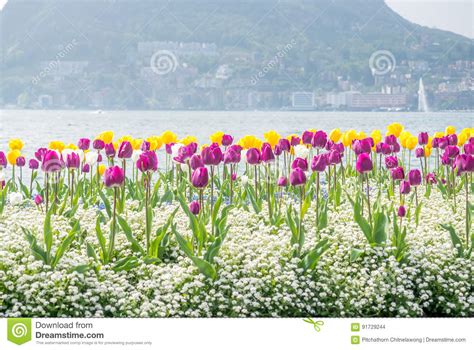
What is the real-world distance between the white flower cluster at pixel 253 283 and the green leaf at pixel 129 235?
0.16ft

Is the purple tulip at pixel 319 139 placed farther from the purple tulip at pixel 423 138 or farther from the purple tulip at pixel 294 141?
the purple tulip at pixel 423 138

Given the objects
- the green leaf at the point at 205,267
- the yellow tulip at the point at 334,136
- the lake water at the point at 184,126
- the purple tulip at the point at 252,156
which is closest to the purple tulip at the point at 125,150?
the purple tulip at the point at 252,156

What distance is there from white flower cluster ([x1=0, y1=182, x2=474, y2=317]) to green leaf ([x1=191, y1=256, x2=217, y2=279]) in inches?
1.6

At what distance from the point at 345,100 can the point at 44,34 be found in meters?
29.5

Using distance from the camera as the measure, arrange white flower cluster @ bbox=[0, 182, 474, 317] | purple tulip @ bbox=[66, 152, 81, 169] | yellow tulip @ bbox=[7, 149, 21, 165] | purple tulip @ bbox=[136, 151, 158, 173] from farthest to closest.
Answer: yellow tulip @ bbox=[7, 149, 21, 165]
purple tulip @ bbox=[66, 152, 81, 169]
purple tulip @ bbox=[136, 151, 158, 173]
white flower cluster @ bbox=[0, 182, 474, 317]

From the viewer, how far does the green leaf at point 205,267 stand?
3275mm

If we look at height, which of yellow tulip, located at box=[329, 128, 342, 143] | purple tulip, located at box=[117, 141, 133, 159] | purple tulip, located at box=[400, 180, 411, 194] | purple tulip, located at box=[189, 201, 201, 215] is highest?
yellow tulip, located at box=[329, 128, 342, 143]

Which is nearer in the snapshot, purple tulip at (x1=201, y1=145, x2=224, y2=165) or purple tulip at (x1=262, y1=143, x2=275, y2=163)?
purple tulip at (x1=201, y1=145, x2=224, y2=165)

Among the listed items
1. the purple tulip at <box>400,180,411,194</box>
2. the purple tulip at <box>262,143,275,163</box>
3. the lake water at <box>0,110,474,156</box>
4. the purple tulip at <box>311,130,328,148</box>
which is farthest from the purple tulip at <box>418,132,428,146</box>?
the lake water at <box>0,110,474,156</box>

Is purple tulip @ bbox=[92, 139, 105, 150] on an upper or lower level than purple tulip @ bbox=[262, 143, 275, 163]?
upper

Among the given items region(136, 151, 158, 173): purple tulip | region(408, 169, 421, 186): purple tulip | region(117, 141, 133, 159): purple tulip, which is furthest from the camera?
region(408, 169, 421, 186): purple tulip

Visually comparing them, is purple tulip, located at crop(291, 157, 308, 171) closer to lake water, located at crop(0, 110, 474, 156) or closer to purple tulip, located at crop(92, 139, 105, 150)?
purple tulip, located at crop(92, 139, 105, 150)

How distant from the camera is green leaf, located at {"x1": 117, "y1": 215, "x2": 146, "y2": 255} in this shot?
357 centimetres
